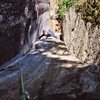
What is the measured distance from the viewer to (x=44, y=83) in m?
3.63

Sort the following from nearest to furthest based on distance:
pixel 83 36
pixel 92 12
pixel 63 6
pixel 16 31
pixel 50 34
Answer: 1. pixel 92 12
2. pixel 83 36
3. pixel 50 34
4. pixel 63 6
5. pixel 16 31

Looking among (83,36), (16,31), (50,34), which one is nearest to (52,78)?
(83,36)

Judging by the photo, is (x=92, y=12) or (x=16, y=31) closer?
(x=92, y=12)

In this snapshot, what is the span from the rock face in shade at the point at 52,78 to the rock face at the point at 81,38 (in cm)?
14

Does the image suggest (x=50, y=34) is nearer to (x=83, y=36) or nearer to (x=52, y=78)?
(x=83, y=36)

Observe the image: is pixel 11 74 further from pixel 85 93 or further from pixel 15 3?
pixel 15 3

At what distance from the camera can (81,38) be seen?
173 inches

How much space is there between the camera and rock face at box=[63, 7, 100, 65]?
392 centimetres

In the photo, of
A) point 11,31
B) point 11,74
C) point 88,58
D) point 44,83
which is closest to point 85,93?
point 44,83

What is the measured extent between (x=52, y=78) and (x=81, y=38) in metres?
0.92

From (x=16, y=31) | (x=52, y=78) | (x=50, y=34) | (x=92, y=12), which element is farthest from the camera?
(x=16, y=31)

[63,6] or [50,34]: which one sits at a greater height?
[63,6]

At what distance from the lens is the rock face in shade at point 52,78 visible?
131 inches

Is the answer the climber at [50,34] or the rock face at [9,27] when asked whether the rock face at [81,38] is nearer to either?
the climber at [50,34]
